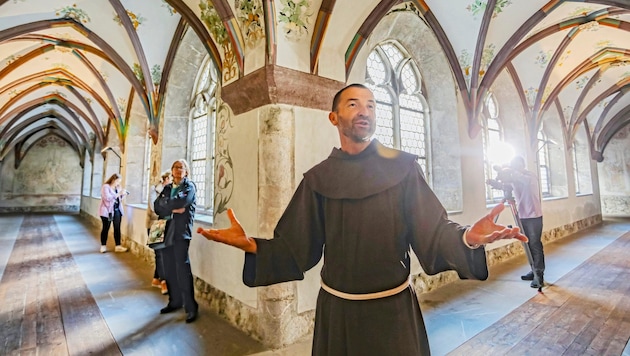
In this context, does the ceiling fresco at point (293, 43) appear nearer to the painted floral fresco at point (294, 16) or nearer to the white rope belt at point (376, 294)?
the painted floral fresco at point (294, 16)

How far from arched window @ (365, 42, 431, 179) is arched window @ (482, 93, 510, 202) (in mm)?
2048

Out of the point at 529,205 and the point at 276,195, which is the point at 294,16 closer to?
the point at 276,195

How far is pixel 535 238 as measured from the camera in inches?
131

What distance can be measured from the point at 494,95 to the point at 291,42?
17.5 feet

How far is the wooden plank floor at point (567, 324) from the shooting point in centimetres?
198

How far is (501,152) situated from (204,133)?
555 cm

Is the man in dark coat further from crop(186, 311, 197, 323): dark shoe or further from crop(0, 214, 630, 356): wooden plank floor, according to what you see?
crop(0, 214, 630, 356): wooden plank floor

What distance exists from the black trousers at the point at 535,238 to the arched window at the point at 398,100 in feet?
4.03

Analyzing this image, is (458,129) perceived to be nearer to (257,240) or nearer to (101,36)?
(257,240)

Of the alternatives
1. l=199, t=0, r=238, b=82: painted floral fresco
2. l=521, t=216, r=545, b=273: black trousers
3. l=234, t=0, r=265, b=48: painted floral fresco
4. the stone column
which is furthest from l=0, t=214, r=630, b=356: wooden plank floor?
l=234, t=0, r=265, b=48: painted floral fresco

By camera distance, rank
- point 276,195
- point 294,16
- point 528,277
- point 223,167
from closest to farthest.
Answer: point 276,195
point 294,16
point 223,167
point 528,277

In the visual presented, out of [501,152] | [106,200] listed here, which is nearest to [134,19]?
[106,200]

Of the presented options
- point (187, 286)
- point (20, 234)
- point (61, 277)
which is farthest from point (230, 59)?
point (20, 234)

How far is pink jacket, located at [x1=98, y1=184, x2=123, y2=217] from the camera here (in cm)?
504
